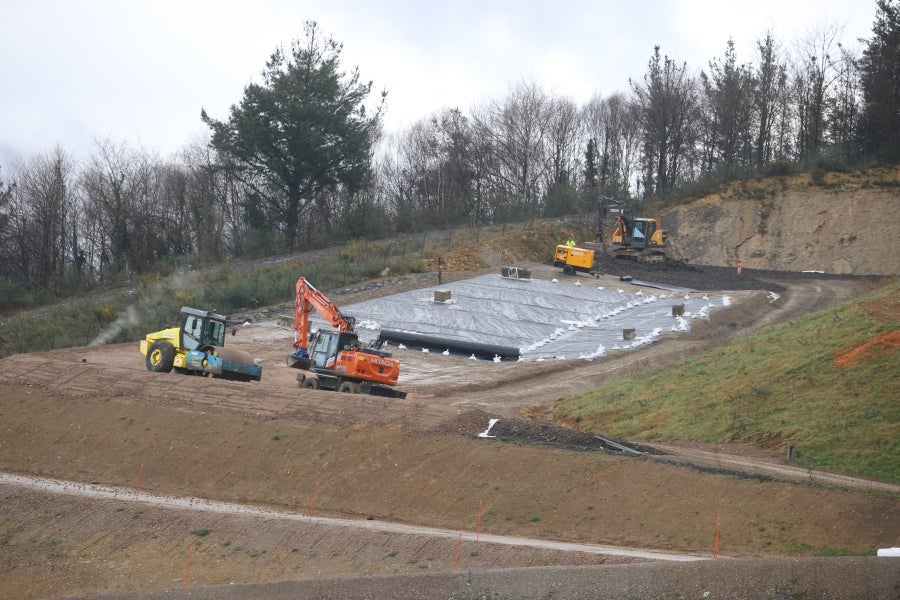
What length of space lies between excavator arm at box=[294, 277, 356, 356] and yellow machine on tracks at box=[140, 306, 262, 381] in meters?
1.77

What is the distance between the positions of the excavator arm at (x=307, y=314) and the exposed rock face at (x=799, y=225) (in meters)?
35.2

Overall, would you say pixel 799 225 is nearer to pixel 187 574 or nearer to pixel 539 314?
pixel 539 314

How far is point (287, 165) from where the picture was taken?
58.1 metres

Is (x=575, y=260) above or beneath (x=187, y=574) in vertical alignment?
above

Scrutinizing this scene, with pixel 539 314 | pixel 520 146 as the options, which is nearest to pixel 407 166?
pixel 520 146

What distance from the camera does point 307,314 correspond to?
28969 mm

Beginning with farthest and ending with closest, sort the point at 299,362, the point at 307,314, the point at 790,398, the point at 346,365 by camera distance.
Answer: the point at 307,314, the point at 299,362, the point at 346,365, the point at 790,398

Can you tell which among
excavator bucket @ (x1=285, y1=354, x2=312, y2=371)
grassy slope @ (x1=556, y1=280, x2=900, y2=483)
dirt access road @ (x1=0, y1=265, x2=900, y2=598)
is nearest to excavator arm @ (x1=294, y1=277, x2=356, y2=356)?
excavator bucket @ (x1=285, y1=354, x2=312, y2=371)

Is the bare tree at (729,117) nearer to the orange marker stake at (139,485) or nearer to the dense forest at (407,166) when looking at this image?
the dense forest at (407,166)

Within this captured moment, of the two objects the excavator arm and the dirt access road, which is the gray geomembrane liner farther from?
the dirt access road

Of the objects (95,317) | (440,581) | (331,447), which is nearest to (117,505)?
(331,447)

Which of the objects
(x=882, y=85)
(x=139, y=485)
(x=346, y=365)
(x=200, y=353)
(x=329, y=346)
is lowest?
(x=139, y=485)

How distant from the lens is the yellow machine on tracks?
87.7 feet

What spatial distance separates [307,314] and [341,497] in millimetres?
10517
